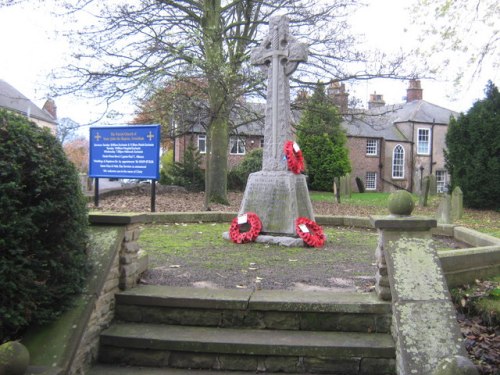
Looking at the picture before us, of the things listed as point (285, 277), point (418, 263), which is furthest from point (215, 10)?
point (418, 263)

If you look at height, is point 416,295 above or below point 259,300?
above

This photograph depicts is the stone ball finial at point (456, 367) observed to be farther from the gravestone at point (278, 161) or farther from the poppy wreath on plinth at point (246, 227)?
the poppy wreath on plinth at point (246, 227)

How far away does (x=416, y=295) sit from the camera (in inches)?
151

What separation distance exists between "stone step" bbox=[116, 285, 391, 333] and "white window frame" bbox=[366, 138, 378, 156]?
123 feet

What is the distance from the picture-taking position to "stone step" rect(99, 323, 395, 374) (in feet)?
12.0

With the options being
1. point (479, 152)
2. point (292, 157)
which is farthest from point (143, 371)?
point (479, 152)

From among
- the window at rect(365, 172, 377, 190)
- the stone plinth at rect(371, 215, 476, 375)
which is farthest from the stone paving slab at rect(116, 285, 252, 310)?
the window at rect(365, 172, 377, 190)

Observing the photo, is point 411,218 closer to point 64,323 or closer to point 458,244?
point 64,323

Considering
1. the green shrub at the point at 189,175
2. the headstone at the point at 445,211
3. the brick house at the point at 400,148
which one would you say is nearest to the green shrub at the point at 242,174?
the green shrub at the point at 189,175

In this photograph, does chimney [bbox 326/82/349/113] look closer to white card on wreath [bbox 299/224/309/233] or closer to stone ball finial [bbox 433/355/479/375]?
white card on wreath [bbox 299/224/309/233]

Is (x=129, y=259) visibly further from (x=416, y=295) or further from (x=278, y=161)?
(x=278, y=161)

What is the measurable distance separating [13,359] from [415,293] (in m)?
3.00

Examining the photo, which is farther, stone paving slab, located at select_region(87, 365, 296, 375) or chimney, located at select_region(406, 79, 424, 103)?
chimney, located at select_region(406, 79, 424, 103)

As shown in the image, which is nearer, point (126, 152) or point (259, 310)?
point (259, 310)
